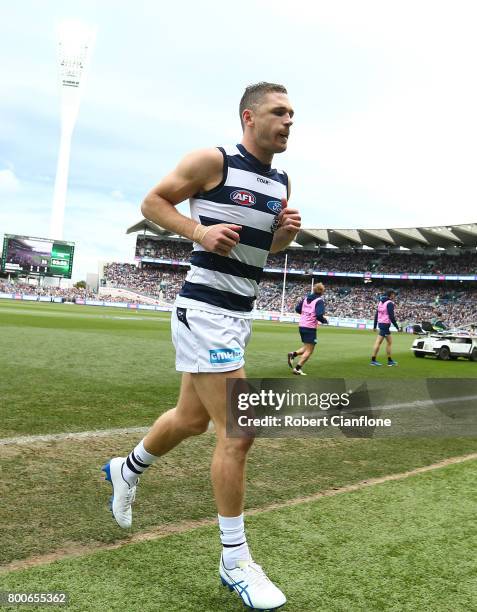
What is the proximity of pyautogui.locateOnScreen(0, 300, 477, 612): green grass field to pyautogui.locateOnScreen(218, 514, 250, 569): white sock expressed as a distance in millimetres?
154

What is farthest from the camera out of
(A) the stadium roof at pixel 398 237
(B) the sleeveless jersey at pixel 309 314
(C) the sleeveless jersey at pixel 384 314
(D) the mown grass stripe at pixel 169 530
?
(A) the stadium roof at pixel 398 237

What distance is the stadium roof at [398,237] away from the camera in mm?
57938

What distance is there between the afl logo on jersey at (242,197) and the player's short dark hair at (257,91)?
43 cm

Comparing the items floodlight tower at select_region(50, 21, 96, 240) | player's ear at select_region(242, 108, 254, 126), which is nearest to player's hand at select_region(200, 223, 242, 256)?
player's ear at select_region(242, 108, 254, 126)

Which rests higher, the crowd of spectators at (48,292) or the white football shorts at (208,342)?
the white football shorts at (208,342)

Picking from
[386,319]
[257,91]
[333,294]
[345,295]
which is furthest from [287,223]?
[333,294]

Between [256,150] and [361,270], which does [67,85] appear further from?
[256,150]

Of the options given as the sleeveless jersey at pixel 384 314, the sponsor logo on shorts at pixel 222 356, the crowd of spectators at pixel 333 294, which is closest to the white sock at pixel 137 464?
the sponsor logo on shorts at pixel 222 356

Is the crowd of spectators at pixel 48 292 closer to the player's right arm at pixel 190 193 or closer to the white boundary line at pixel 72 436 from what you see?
the white boundary line at pixel 72 436

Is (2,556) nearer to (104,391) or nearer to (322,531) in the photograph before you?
(322,531)

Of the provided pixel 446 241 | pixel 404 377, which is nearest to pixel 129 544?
pixel 404 377

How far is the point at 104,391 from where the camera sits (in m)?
7.40

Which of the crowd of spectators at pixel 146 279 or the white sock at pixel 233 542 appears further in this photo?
the crowd of spectators at pixel 146 279

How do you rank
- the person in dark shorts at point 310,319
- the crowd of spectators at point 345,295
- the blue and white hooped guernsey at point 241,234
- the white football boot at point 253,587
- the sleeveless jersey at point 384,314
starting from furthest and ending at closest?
the crowd of spectators at point 345,295 → the sleeveless jersey at point 384,314 → the person in dark shorts at point 310,319 → the blue and white hooped guernsey at point 241,234 → the white football boot at point 253,587
